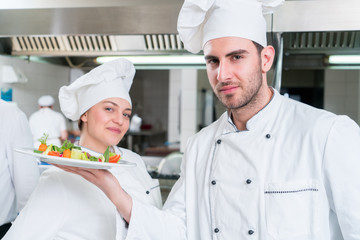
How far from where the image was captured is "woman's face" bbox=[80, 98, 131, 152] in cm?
175

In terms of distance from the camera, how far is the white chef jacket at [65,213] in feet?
4.81

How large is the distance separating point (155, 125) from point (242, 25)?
6929 millimetres

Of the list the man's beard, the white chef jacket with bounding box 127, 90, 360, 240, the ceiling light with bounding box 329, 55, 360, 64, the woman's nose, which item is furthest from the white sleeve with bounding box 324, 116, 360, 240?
the ceiling light with bounding box 329, 55, 360, 64

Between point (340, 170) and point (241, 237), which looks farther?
point (241, 237)

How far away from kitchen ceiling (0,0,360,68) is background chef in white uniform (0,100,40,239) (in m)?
0.58

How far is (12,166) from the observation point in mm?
2240

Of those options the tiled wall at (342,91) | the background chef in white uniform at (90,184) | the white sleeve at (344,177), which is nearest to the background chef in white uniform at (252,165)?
the white sleeve at (344,177)

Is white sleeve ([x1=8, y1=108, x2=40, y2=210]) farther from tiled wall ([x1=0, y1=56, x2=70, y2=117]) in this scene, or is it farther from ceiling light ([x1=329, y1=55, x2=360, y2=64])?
tiled wall ([x1=0, y1=56, x2=70, y2=117])

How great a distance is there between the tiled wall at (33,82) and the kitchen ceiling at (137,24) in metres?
3.42

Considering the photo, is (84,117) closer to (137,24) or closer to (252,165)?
(137,24)

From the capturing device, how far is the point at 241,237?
132 centimetres

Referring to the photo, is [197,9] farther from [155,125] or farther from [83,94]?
[155,125]

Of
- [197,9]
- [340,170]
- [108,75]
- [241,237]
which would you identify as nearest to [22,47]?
[108,75]

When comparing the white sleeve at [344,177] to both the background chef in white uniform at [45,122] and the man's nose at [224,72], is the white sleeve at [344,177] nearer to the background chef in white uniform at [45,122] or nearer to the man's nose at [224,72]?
the man's nose at [224,72]
